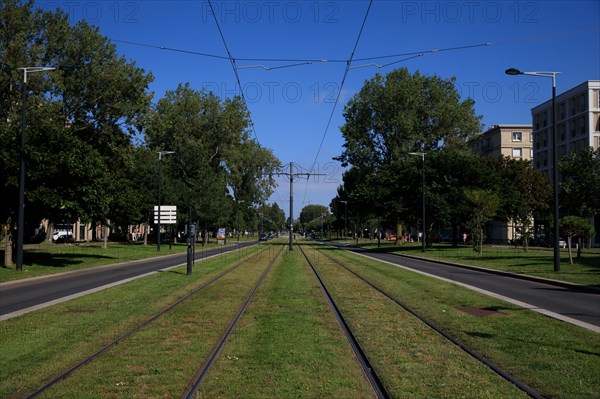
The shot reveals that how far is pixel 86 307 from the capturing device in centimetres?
1340

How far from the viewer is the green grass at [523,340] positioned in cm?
684

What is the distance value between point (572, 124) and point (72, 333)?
8254 cm

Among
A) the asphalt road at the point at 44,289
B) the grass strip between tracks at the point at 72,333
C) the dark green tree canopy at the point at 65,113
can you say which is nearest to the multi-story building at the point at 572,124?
the dark green tree canopy at the point at 65,113

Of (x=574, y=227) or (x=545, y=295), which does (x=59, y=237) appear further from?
(x=545, y=295)

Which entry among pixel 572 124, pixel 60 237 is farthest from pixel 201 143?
pixel 572 124

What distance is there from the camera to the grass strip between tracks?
6.90m

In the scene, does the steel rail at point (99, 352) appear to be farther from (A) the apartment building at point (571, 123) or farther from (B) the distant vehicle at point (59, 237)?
(A) the apartment building at point (571, 123)

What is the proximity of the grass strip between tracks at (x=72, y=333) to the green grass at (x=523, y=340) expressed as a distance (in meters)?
4.48

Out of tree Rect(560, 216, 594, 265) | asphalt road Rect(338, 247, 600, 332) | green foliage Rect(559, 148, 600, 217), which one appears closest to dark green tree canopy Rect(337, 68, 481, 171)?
green foliage Rect(559, 148, 600, 217)

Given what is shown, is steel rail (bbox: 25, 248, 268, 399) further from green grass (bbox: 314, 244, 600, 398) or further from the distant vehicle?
the distant vehicle

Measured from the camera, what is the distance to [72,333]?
987 centimetres

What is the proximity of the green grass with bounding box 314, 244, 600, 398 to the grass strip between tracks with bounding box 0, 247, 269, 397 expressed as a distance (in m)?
4.48

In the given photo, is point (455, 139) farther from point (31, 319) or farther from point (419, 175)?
point (31, 319)

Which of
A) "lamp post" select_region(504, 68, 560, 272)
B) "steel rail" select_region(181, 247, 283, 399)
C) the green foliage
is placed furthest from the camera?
the green foliage
